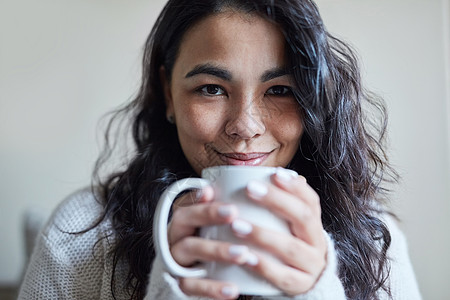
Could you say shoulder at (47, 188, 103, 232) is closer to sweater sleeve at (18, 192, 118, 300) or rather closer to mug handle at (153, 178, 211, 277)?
sweater sleeve at (18, 192, 118, 300)

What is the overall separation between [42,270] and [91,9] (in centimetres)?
70

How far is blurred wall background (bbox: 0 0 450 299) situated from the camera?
45.4 inches

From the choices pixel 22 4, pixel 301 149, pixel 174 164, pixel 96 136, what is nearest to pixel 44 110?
pixel 96 136

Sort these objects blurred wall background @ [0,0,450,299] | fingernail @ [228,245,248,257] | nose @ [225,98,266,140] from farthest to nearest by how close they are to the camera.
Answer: blurred wall background @ [0,0,450,299]
nose @ [225,98,266,140]
fingernail @ [228,245,248,257]

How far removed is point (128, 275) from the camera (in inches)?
35.6

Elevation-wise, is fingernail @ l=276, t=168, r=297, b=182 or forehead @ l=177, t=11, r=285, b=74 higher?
forehead @ l=177, t=11, r=285, b=74

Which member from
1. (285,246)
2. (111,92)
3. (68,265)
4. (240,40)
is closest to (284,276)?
(285,246)

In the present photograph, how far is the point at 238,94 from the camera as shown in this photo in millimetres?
796

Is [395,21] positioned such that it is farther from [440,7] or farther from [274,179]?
[274,179]

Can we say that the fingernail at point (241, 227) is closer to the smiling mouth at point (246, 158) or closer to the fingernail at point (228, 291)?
the fingernail at point (228, 291)

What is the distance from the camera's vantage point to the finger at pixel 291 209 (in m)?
0.54

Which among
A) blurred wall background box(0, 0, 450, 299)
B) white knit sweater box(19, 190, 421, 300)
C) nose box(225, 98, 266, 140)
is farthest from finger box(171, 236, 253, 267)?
blurred wall background box(0, 0, 450, 299)

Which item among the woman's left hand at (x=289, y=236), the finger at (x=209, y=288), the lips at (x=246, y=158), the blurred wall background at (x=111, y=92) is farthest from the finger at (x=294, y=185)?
the blurred wall background at (x=111, y=92)

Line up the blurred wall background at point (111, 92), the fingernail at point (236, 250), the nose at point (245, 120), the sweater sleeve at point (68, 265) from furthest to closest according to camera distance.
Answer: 1. the blurred wall background at point (111, 92)
2. the sweater sleeve at point (68, 265)
3. the nose at point (245, 120)
4. the fingernail at point (236, 250)
